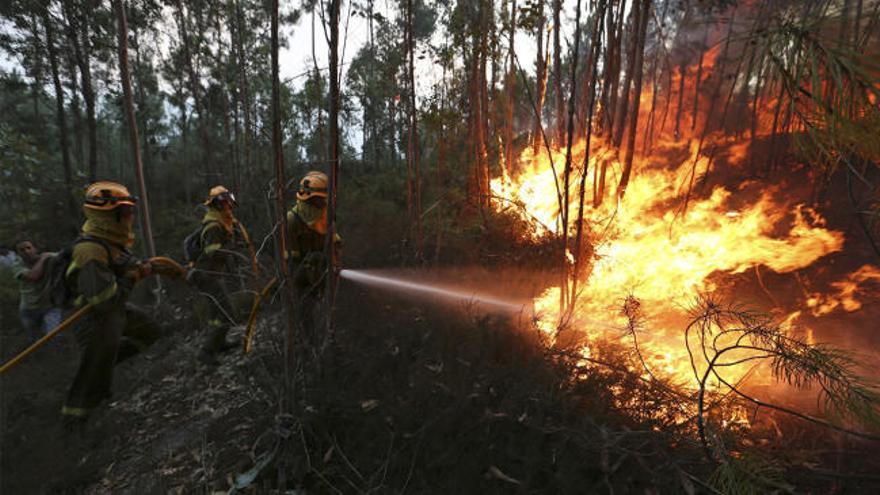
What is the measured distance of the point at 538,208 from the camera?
791 centimetres

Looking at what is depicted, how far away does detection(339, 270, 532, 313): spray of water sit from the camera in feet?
A: 17.5

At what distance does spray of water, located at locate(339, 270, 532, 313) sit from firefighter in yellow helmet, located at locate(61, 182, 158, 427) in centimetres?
230

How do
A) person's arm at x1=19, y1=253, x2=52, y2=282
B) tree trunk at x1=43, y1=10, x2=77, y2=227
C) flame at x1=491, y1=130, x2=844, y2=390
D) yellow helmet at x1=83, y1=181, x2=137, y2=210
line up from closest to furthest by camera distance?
yellow helmet at x1=83, y1=181, x2=137, y2=210
flame at x1=491, y1=130, x2=844, y2=390
person's arm at x1=19, y1=253, x2=52, y2=282
tree trunk at x1=43, y1=10, x2=77, y2=227

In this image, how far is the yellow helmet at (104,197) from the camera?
3.91 metres

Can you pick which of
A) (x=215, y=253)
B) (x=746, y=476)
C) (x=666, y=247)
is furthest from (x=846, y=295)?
(x=215, y=253)

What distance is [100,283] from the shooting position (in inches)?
150

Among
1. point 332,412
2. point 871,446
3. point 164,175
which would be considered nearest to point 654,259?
point 871,446

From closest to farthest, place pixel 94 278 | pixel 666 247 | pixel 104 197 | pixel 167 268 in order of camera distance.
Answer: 1. pixel 94 278
2. pixel 104 197
3. pixel 167 268
4. pixel 666 247

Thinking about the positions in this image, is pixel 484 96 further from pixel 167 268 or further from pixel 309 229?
pixel 167 268

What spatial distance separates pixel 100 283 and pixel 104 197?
864 mm

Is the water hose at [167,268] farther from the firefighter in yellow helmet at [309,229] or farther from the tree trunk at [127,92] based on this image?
the tree trunk at [127,92]

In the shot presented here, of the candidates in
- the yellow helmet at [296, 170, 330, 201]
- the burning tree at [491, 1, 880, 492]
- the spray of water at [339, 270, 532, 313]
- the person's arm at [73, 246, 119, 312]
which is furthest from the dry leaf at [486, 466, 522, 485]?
the person's arm at [73, 246, 119, 312]

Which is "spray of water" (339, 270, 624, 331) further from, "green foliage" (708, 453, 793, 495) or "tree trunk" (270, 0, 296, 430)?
"green foliage" (708, 453, 793, 495)

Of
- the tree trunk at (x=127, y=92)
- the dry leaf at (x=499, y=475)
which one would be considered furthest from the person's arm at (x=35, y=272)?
the dry leaf at (x=499, y=475)
